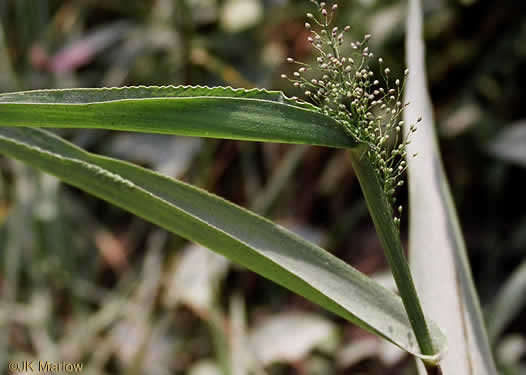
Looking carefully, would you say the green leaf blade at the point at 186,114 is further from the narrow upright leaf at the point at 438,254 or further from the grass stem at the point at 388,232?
the narrow upright leaf at the point at 438,254

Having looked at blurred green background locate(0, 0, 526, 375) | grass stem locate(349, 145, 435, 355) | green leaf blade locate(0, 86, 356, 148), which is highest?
blurred green background locate(0, 0, 526, 375)

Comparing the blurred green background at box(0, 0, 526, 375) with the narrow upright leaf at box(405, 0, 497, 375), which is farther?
the blurred green background at box(0, 0, 526, 375)

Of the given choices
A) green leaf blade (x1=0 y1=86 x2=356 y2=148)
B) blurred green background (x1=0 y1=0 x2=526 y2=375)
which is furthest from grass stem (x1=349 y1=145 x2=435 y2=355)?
blurred green background (x1=0 y1=0 x2=526 y2=375)

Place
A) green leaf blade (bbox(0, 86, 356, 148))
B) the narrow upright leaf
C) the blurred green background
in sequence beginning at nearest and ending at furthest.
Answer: green leaf blade (bbox(0, 86, 356, 148)) < the narrow upright leaf < the blurred green background

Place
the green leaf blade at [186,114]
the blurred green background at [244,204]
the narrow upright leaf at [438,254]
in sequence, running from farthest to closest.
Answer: the blurred green background at [244,204] < the narrow upright leaf at [438,254] < the green leaf blade at [186,114]

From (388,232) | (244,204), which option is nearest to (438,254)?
(388,232)

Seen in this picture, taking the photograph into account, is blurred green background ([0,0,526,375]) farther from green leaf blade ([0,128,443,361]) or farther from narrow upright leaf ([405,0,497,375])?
green leaf blade ([0,128,443,361])

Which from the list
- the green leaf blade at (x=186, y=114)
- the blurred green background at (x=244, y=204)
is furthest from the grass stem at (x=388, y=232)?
→ the blurred green background at (x=244, y=204)
